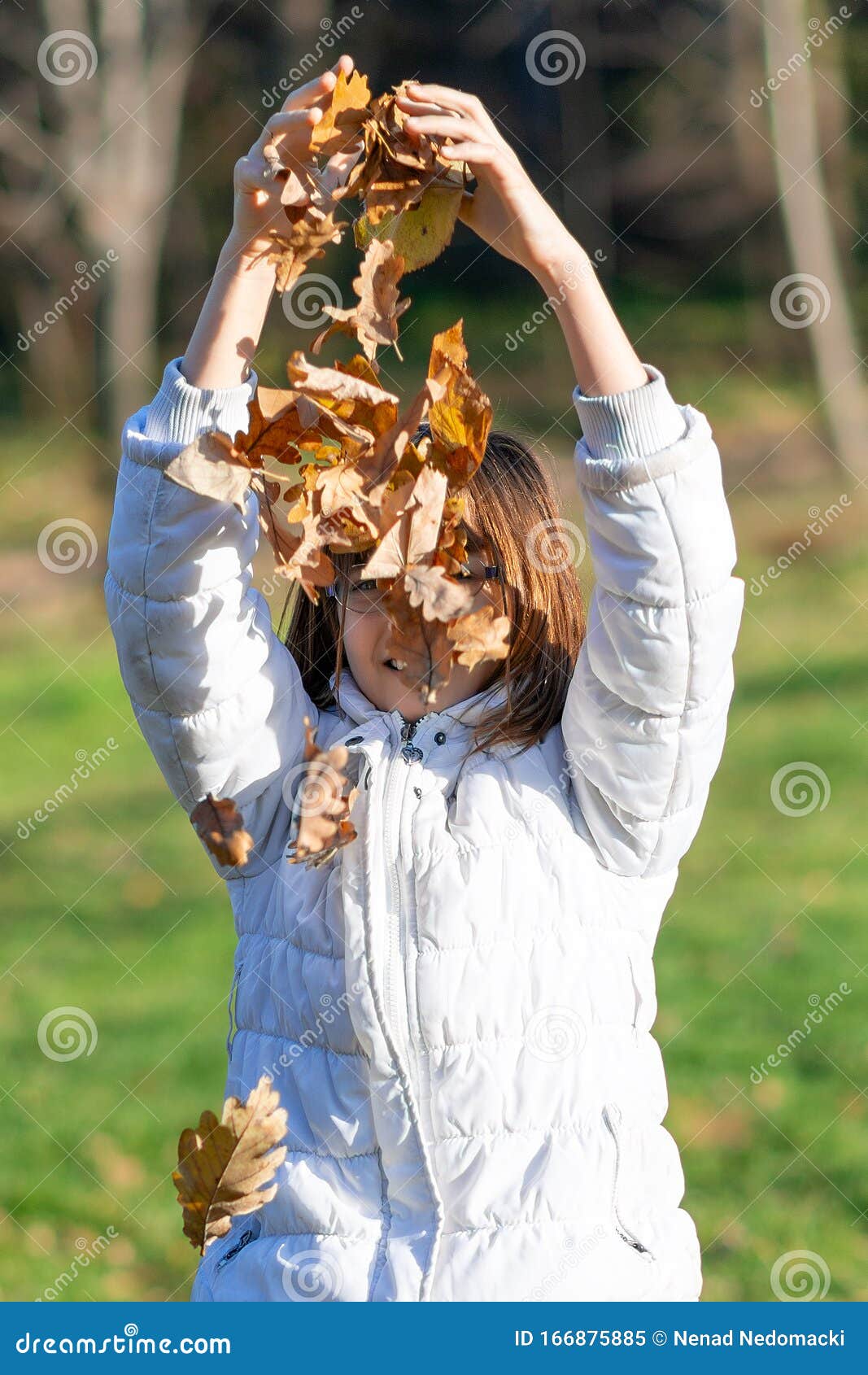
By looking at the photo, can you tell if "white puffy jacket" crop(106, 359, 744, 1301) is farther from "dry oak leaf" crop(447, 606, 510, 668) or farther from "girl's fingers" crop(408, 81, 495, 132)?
"girl's fingers" crop(408, 81, 495, 132)

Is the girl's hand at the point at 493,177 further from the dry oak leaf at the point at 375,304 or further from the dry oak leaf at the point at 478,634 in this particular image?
the dry oak leaf at the point at 478,634

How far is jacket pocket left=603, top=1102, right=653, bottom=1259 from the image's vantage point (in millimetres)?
1877

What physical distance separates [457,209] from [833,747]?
209 inches

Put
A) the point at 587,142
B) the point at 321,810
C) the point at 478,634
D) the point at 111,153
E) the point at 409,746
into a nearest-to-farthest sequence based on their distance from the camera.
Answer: the point at 478,634 → the point at 321,810 → the point at 409,746 → the point at 111,153 → the point at 587,142

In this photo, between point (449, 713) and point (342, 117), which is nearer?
point (342, 117)

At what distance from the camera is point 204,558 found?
1920 mm

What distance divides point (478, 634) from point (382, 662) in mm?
323

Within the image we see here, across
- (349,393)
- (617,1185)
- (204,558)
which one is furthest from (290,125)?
(617,1185)

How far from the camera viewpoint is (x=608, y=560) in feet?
6.24

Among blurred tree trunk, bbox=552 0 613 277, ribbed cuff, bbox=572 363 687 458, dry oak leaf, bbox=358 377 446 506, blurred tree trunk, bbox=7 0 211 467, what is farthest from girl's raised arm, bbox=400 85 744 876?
blurred tree trunk, bbox=552 0 613 277

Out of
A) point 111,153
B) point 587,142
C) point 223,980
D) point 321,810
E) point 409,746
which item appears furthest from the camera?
point 587,142

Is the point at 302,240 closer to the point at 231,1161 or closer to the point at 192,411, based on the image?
the point at 192,411

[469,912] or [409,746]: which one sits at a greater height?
[409,746]

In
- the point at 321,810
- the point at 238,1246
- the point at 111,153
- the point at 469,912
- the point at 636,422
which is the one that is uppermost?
the point at 111,153
